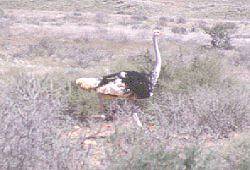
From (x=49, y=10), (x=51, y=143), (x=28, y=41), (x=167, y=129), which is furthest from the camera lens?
(x=49, y=10)

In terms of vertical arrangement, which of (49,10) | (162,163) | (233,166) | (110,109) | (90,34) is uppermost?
(162,163)

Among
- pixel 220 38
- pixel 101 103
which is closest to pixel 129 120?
pixel 101 103

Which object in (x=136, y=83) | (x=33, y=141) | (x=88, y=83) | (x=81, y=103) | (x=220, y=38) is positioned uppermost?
(x=33, y=141)

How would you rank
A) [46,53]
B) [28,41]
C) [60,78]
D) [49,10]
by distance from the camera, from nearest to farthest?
[60,78]
[46,53]
[28,41]
[49,10]

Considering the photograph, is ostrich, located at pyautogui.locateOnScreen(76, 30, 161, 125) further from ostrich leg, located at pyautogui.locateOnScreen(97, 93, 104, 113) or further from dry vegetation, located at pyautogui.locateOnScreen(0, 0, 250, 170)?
dry vegetation, located at pyautogui.locateOnScreen(0, 0, 250, 170)

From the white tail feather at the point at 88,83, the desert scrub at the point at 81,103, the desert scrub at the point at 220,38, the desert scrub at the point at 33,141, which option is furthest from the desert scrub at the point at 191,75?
the desert scrub at the point at 220,38

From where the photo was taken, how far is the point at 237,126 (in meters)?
7.41

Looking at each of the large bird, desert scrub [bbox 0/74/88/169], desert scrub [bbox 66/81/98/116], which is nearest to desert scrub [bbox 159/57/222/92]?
the large bird

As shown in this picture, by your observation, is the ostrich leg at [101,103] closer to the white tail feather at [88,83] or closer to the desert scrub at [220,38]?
the white tail feather at [88,83]

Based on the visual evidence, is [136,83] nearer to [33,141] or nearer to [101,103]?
[101,103]

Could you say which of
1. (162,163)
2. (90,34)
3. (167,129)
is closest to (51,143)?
(162,163)

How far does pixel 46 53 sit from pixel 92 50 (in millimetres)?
1646

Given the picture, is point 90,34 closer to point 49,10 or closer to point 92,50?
point 92,50

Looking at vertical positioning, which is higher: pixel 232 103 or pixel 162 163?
pixel 162 163
